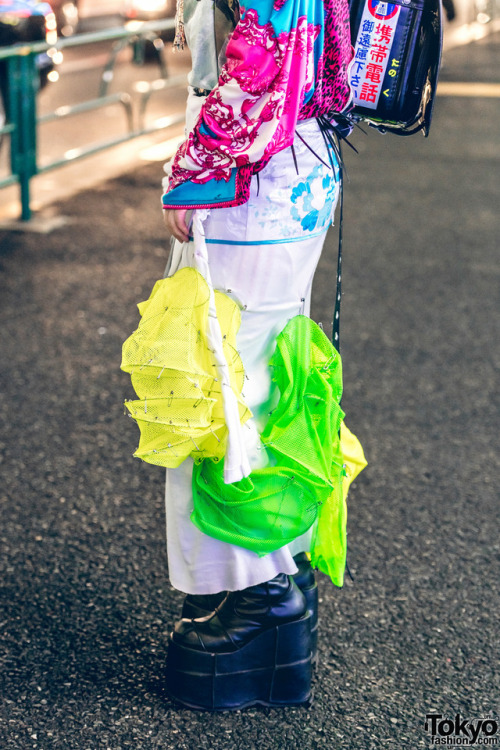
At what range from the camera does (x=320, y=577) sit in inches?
105

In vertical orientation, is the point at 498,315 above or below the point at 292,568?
below

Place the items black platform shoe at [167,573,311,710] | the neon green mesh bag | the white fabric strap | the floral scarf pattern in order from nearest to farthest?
the floral scarf pattern
the white fabric strap
the neon green mesh bag
black platform shoe at [167,573,311,710]

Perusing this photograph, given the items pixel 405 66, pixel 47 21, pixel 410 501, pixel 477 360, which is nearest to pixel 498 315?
pixel 477 360

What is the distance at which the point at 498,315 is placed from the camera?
15.3 feet

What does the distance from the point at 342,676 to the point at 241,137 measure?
1.30 metres

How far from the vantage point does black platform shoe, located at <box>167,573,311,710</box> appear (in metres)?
2.06

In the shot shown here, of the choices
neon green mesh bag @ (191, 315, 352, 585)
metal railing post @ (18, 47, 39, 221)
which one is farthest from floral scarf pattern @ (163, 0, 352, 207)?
metal railing post @ (18, 47, 39, 221)

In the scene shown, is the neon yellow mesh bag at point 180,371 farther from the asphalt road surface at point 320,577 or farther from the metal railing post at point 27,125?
the metal railing post at point 27,125

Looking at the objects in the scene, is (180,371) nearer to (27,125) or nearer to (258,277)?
(258,277)

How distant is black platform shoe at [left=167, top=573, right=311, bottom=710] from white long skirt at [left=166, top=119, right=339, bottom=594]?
69 millimetres

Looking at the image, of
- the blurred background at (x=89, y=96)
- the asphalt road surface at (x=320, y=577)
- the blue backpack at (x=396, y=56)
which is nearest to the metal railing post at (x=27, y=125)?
the blurred background at (x=89, y=96)

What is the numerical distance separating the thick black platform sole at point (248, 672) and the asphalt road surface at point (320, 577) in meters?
0.04

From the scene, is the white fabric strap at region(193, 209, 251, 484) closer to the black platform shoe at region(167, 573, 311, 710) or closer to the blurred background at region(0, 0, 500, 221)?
the black platform shoe at region(167, 573, 311, 710)

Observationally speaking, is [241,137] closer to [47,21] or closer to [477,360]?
[477,360]
